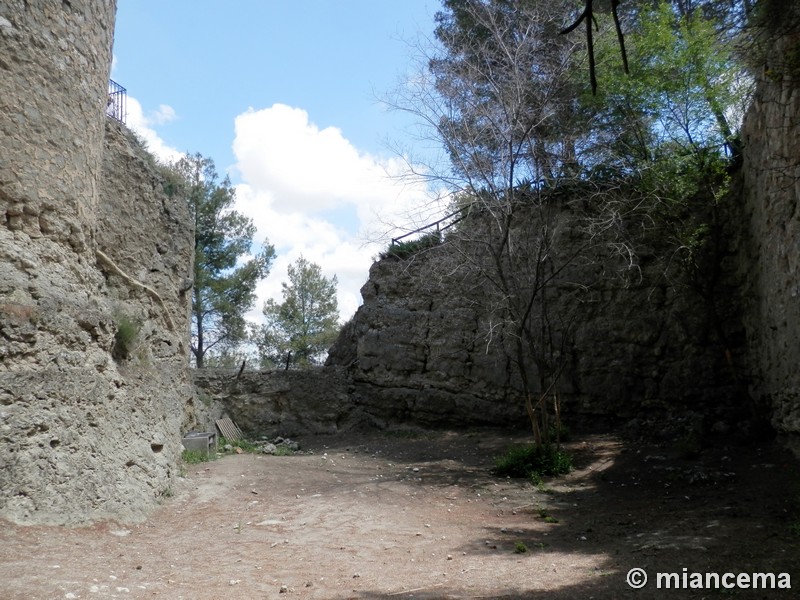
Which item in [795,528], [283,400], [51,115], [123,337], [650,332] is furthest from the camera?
[283,400]

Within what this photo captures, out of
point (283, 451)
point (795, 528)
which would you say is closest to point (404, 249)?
point (283, 451)

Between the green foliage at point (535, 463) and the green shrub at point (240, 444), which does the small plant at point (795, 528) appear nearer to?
the green foliage at point (535, 463)

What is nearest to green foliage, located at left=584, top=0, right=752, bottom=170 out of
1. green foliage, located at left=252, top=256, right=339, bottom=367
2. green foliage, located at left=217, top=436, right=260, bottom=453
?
green foliage, located at left=217, top=436, right=260, bottom=453

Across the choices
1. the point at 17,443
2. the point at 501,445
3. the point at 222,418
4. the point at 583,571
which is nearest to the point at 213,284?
the point at 222,418

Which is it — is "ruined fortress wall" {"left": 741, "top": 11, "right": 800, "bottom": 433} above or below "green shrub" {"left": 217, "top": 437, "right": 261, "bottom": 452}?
above

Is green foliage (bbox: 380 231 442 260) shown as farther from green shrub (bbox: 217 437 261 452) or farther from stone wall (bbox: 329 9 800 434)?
green shrub (bbox: 217 437 261 452)

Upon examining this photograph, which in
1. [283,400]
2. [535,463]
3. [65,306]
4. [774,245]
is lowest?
[535,463]

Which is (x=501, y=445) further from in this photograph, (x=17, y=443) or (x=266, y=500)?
(x=17, y=443)

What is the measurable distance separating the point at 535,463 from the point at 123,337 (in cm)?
581

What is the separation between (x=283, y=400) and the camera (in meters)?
14.5

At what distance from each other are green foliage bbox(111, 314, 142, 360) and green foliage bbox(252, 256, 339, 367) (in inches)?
656

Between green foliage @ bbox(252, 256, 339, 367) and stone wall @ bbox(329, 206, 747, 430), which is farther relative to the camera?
green foliage @ bbox(252, 256, 339, 367)

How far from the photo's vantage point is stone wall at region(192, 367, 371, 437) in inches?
559

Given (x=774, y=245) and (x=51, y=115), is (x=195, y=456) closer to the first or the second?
(x=51, y=115)
